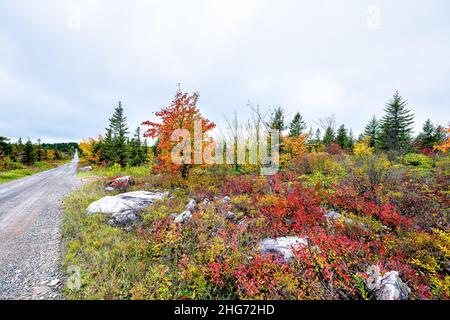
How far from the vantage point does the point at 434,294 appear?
2.80m

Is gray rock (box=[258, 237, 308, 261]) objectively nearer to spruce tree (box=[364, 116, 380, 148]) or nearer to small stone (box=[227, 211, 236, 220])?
small stone (box=[227, 211, 236, 220])

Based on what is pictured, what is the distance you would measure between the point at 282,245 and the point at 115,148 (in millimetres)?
→ 26559

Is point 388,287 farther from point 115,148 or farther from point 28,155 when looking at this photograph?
point 28,155

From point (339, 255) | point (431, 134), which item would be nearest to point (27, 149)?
point (339, 255)

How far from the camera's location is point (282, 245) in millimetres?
4117

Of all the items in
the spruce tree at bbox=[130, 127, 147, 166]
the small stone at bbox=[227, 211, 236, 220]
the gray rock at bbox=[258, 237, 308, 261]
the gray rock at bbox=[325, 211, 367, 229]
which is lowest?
the gray rock at bbox=[258, 237, 308, 261]

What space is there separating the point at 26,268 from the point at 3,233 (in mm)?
3095

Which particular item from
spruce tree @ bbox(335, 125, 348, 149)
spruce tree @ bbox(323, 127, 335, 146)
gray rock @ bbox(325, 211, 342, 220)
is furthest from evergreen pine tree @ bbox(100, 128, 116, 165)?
spruce tree @ bbox(335, 125, 348, 149)

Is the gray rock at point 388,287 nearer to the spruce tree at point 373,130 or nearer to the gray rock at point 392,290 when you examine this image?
the gray rock at point 392,290

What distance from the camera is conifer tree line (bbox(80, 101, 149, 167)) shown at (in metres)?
23.8

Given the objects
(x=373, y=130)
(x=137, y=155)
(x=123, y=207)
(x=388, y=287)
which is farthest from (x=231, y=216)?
(x=373, y=130)

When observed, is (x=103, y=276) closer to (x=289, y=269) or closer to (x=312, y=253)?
(x=289, y=269)

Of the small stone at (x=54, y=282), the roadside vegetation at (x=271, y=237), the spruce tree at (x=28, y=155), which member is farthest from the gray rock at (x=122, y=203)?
the spruce tree at (x=28, y=155)

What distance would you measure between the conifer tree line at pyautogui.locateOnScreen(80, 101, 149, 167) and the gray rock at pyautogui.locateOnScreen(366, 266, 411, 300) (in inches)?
1070
